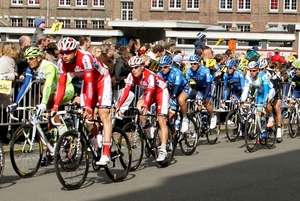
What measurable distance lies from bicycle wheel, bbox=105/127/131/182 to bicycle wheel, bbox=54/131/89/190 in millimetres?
546

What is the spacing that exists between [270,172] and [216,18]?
60.8m

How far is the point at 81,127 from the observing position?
10.3 meters

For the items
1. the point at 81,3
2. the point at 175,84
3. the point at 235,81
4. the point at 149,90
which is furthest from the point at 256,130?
the point at 81,3

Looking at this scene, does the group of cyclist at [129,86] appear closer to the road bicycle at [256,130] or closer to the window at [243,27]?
the road bicycle at [256,130]

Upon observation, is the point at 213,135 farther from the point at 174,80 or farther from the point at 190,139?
the point at 174,80

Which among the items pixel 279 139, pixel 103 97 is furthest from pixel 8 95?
pixel 279 139

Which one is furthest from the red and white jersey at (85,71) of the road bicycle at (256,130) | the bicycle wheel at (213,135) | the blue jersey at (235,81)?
the blue jersey at (235,81)

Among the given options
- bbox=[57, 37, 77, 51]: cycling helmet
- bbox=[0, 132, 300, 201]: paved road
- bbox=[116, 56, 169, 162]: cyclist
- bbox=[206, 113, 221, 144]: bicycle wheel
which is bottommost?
bbox=[0, 132, 300, 201]: paved road

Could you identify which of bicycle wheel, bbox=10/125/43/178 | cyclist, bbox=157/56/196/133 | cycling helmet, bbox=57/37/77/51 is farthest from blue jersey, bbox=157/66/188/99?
cycling helmet, bbox=57/37/77/51

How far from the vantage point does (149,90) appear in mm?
12008

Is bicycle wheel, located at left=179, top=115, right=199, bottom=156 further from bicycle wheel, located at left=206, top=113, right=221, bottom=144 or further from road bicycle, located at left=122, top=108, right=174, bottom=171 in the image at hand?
bicycle wheel, located at left=206, top=113, right=221, bottom=144

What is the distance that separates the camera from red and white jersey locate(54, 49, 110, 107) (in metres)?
10.4

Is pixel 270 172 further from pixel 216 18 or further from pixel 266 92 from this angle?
pixel 216 18

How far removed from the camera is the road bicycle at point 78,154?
10.0 m
